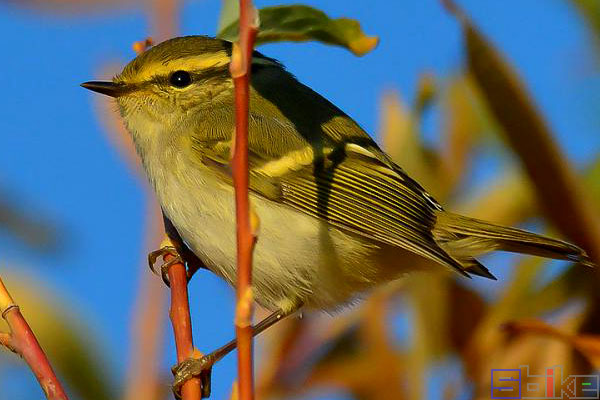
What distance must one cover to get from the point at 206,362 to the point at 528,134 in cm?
81

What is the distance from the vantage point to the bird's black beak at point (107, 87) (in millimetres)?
2221

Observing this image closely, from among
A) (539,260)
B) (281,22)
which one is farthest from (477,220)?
(281,22)

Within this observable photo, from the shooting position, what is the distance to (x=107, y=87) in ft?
7.39

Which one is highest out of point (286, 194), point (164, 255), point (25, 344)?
point (286, 194)

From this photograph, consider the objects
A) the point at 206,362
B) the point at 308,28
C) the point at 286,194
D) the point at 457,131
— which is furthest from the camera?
the point at 457,131

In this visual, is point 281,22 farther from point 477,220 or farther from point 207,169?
point 477,220

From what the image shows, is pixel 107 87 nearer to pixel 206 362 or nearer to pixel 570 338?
pixel 206 362

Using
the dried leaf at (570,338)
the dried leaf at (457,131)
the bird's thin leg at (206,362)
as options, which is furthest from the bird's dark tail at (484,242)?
the bird's thin leg at (206,362)

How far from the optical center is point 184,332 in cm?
154

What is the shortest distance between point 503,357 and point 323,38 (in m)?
0.85

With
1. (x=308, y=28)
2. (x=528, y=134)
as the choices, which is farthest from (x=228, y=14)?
(x=528, y=134)

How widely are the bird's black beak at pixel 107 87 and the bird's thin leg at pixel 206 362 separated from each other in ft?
2.12

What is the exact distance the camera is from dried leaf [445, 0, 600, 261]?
1974 millimetres

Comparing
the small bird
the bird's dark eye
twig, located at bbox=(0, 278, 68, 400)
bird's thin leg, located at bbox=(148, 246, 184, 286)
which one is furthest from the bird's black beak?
twig, located at bbox=(0, 278, 68, 400)
